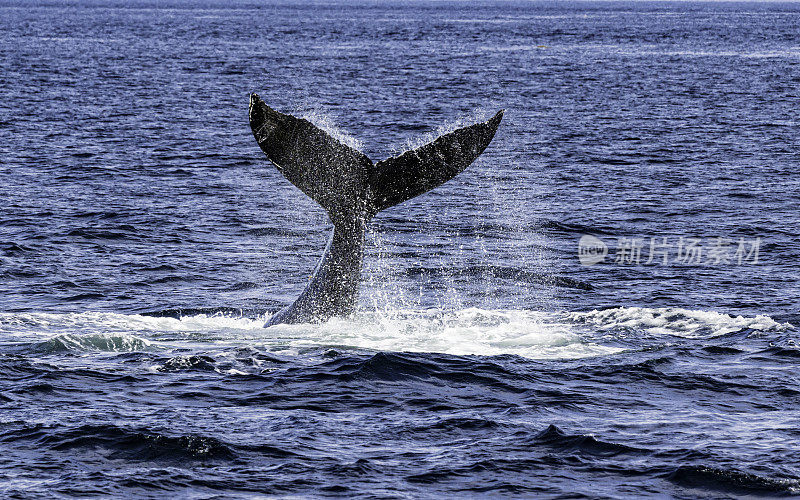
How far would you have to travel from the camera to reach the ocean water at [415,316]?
11.2 metres

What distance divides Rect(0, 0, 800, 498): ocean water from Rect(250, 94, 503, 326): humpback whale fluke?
1.50ft

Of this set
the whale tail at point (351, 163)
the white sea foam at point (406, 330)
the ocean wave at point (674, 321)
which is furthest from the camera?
the ocean wave at point (674, 321)

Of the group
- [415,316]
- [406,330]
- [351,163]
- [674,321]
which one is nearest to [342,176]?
[351,163]

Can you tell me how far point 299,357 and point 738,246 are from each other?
36.6 feet

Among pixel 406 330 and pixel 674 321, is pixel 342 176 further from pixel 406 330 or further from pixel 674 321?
pixel 674 321

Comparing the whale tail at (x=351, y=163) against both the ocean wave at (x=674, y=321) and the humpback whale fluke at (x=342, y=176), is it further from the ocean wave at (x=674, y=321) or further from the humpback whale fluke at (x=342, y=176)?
the ocean wave at (x=674, y=321)

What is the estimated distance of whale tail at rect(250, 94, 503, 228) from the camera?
43.8 feet

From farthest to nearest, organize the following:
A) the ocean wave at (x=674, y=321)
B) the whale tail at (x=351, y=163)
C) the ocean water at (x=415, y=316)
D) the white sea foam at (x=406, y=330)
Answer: the ocean wave at (x=674, y=321)
the white sea foam at (x=406, y=330)
the whale tail at (x=351, y=163)
the ocean water at (x=415, y=316)

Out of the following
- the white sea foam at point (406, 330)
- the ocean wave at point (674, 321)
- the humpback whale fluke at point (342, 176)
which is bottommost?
the white sea foam at point (406, 330)

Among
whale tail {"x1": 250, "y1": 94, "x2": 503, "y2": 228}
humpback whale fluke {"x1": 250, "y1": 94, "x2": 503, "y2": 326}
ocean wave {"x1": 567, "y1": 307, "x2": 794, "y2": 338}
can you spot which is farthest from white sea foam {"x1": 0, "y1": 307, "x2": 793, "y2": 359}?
whale tail {"x1": 250, "y1": 94, "x2": 503, "y2": 228}

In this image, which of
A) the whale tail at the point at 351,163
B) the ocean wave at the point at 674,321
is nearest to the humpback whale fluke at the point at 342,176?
the whale tail at the point at 351,163

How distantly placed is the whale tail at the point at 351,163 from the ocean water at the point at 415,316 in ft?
5.96

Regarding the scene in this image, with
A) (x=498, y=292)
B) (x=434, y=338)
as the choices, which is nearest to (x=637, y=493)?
(x=434, y=338)

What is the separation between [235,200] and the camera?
A: 1095 inches
